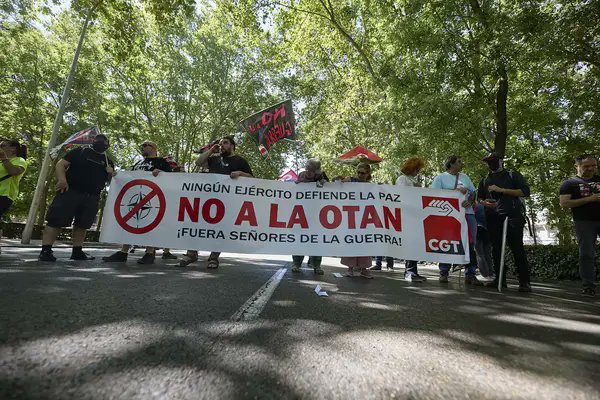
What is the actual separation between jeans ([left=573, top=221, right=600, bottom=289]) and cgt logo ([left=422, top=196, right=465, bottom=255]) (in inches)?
66.3

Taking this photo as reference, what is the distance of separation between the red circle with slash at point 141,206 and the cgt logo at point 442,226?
168 inches

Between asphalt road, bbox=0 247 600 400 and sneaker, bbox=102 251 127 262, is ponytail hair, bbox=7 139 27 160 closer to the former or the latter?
sneaker, bbox=102 251 127 262

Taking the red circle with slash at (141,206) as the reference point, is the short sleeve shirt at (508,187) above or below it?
above

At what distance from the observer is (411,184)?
634 cm

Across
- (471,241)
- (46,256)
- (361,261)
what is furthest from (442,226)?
(46,256)

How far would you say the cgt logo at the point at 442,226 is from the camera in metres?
5.52

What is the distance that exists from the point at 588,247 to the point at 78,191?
7.85 metres

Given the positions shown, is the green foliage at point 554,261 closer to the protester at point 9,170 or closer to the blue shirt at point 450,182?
the blue shirt at point 450,182

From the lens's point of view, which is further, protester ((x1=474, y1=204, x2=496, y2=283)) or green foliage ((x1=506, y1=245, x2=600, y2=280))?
green foliage ((x1=506, y1=245, x2=600, y2=280))

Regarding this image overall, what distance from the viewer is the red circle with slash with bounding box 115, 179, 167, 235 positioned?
220 inches

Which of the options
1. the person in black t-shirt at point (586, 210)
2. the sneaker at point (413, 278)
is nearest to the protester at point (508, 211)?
the person in black t-shirt at point (586, 210)

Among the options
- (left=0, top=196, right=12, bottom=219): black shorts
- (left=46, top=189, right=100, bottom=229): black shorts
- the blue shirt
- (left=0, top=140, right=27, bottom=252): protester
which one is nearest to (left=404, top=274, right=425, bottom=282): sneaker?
the blue shirt

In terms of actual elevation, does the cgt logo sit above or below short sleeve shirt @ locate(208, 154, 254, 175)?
below

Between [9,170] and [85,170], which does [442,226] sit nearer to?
[85,170]
